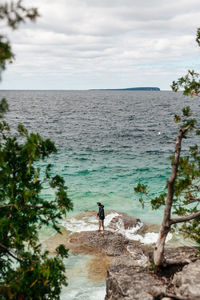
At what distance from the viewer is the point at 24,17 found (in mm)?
5641

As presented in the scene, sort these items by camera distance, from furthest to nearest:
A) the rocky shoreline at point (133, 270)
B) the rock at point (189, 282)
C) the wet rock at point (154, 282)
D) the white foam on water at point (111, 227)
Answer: the white foam on water at point (111, 227) < the rocky shoreline at point (133, 270) < the wet rock at point (154, 282) < the rock at point (189, 282)

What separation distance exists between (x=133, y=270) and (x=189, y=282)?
8.86 ft

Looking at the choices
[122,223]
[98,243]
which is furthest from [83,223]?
[98,243]

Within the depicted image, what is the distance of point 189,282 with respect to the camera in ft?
29.3

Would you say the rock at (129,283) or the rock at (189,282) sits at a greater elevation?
the rock at (189,282)

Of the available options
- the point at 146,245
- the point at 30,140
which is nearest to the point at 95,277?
the point at 146,245

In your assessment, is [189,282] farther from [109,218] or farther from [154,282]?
[109,218]

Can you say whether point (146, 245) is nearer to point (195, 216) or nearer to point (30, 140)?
point (195, 216)

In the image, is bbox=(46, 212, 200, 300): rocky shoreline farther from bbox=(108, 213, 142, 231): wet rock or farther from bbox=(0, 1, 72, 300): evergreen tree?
bbox=(0, 1, 72, 300): evergreen tree

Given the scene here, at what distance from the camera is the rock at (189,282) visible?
8.37m

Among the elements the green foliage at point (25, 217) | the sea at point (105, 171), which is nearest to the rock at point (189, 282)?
the green foliage at point (25, 217)

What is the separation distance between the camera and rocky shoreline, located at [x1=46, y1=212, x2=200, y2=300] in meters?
8.98

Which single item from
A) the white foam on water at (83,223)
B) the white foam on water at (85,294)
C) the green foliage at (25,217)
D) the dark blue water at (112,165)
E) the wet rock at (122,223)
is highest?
the green foliage at (25,217)

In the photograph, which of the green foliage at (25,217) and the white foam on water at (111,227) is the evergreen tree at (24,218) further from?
the white foam on water at (111,227)
